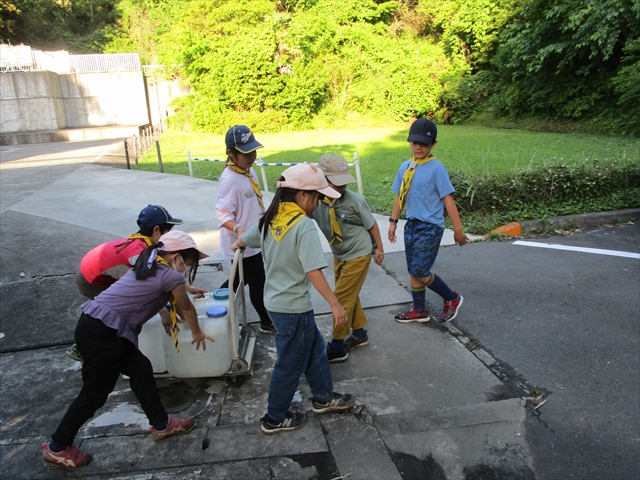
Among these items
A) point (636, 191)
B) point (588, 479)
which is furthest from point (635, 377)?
point (636, 191)

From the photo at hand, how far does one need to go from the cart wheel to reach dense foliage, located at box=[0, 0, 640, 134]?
18400mm

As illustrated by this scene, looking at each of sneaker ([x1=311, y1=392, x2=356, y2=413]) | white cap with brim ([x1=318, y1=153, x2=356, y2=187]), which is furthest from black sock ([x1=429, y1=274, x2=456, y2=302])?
sneaker ([x1=311, y1=392, x2=356, y2=413])

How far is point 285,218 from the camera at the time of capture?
2676mm

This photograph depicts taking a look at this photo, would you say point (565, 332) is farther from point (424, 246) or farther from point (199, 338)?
point (199, 338)

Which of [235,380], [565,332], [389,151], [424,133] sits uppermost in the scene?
[424,133]

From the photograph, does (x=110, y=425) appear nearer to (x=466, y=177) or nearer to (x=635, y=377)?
(x=635, y=377)

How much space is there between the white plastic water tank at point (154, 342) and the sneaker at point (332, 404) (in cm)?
101

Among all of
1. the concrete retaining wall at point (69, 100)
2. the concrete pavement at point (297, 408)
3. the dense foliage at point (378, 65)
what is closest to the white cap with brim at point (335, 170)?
the concrete pavement at point (297, 408)

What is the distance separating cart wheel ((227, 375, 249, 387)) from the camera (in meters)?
3.37

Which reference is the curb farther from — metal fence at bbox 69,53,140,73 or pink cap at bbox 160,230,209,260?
metal fence at bbox 69,53,140,73

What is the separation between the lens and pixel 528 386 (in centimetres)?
339

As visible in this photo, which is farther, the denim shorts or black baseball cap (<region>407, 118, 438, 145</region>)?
the denim shorts

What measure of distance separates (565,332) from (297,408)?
7.83ft


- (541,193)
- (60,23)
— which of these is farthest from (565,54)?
(60,23)
